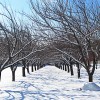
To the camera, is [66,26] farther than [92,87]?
Yes

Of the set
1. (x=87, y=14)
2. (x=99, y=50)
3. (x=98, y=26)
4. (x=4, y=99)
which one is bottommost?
(x=4, y=99)

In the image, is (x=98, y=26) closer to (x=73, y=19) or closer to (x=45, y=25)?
(x=73, y=19)

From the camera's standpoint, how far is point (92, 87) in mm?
10273

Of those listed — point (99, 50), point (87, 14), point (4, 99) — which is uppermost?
point (87, 14)

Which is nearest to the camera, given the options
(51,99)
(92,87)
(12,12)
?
(51,99)

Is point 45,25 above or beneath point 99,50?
above

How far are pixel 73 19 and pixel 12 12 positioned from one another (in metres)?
3.62

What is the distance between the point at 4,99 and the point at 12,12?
5802 mm

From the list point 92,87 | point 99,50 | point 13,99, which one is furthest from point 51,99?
point 99,50

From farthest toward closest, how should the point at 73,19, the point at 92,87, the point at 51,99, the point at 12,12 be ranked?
1. the point at 12,12
2. the point at 73,19
3. the point at 92,87
4. the point at 51,99

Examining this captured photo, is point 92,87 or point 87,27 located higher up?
point 87,27

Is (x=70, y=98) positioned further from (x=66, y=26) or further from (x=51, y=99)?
(x=66, y=26)

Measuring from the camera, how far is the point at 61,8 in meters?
10.7

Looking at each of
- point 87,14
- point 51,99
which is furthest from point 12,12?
point 51,99
